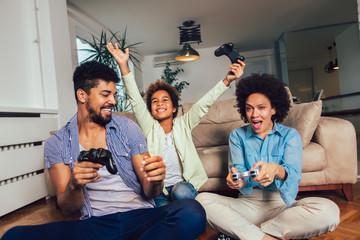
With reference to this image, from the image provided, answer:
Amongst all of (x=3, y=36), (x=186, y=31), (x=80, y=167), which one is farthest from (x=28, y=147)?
(x=186, y=31)

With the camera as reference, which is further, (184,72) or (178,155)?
(184,72)

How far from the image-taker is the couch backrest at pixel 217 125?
2.67 m

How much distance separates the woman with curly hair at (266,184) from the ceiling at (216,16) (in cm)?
338

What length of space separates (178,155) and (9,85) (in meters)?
2.08

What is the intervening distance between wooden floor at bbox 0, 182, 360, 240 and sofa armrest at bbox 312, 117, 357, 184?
193 millimetres

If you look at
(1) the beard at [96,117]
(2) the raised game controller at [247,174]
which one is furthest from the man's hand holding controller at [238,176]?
(1) the beard at [96,117]

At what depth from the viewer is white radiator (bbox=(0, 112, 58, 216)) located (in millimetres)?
2205

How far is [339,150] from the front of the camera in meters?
1.99

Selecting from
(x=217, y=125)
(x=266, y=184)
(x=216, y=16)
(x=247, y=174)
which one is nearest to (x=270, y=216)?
(x=266, y=184)

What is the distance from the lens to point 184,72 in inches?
291

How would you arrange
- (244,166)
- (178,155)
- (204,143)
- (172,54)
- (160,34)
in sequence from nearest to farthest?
(244,166) < (178,155) < (204,143) < (160,34) < (172,54)

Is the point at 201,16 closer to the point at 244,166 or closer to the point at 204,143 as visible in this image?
the point at 204,143

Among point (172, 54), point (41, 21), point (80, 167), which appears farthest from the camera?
point (172, 54)

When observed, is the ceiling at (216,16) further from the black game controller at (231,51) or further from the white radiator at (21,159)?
the black game controller at (231,51)
